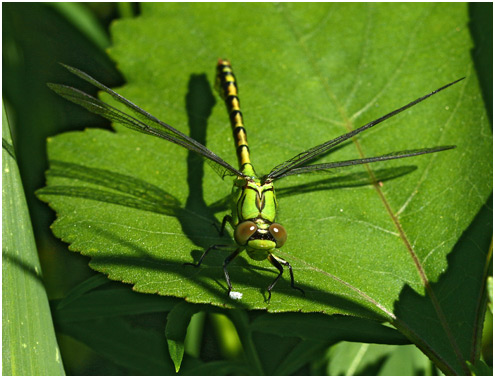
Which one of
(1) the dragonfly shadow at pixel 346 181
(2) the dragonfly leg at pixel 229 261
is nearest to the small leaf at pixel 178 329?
(2) the dragonfly leg at pixel 229 261

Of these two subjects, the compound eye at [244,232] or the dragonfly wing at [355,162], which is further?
the dragonfly wing at [355,162]

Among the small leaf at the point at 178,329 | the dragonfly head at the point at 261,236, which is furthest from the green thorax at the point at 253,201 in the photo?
the small leaf at the point at 178,329

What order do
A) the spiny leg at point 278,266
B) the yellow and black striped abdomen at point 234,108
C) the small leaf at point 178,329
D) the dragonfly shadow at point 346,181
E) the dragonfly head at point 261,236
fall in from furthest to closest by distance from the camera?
the yellow and black striped abdomen at point 234,108 < the dragonfly shadow at point 346,181 < the dragonfly head at point 261,236 < the spiny leg at point 278,266 < the small leaf at point 178,329

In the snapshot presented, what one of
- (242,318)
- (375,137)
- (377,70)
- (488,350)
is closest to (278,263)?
(242,318)

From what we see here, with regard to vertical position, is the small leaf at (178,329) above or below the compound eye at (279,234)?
below

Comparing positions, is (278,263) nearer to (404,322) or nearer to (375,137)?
(404,322)

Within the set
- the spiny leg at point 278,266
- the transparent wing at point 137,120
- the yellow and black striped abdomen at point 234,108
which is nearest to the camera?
the spiny leg at point 278,266

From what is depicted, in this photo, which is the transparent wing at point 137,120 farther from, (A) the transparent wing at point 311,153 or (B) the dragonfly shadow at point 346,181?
(B) the dragonfly shadow at point 346,181

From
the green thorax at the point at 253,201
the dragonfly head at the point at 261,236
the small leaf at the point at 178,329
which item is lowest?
the small leaf at the point at 178,329
